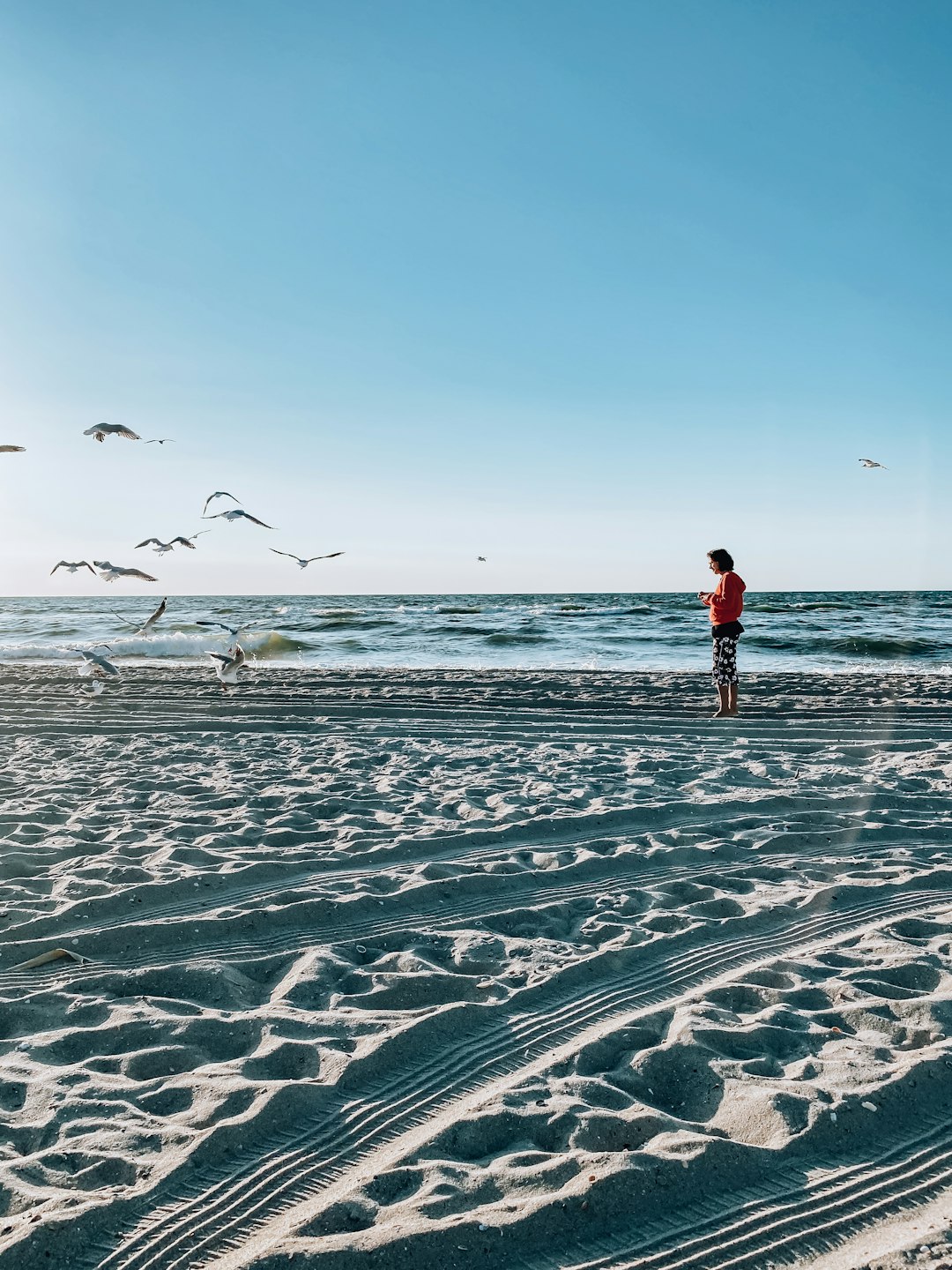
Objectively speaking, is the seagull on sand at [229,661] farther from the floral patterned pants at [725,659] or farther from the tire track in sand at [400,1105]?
the tire track in sand at [400,1105]

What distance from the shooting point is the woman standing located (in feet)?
30.9

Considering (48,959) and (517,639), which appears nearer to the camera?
(48,959)

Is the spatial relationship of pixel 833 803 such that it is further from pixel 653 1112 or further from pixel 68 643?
pixel 68 643

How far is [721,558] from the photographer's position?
30.9ft

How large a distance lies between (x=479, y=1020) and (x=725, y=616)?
7.12 metres

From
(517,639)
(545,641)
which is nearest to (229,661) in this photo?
(545,641)

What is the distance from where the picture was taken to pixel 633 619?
1129 inches

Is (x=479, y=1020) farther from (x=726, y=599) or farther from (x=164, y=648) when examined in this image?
(x=164, y=648)

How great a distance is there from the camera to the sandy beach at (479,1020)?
209 cm

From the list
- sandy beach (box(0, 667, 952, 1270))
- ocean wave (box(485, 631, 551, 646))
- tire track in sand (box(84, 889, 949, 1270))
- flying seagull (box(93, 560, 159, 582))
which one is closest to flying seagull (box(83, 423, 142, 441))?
flying seagull (box(93, 560, 159, 582))

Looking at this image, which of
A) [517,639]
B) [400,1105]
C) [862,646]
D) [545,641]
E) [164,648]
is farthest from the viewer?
[517,639]

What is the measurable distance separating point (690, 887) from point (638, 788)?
6.40ft

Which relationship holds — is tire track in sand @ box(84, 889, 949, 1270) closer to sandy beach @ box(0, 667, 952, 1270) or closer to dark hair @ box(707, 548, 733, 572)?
sandy beach @ box(0, 667, 952, 1270)

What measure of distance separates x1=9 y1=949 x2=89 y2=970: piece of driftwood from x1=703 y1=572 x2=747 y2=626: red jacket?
7.34 m
